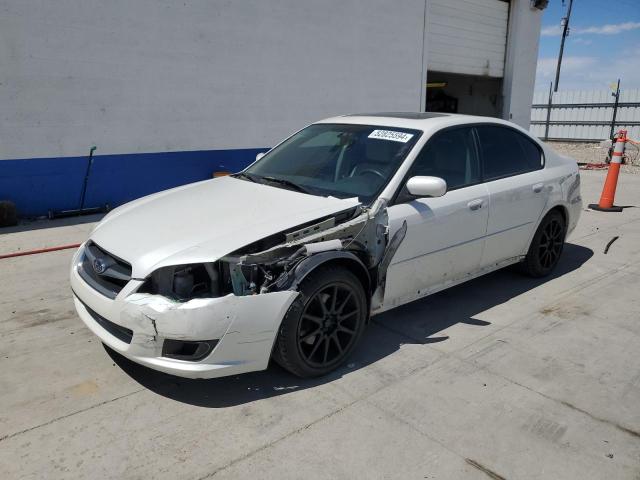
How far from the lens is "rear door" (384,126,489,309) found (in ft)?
12.0

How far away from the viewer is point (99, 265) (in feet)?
10.4

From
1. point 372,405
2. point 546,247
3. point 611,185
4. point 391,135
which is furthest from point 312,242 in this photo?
point 611,185

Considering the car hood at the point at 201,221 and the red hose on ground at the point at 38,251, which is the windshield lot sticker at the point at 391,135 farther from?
the red hose on ground at the point at 38,251

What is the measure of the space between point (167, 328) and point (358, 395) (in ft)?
3.89

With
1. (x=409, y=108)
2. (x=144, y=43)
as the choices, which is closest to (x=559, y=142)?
(x=409, y=108)

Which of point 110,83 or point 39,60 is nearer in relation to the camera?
point 39,60

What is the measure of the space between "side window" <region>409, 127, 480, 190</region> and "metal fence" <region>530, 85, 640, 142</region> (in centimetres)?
2252

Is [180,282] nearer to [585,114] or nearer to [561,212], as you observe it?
[561,212]

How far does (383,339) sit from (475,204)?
127 centimetres

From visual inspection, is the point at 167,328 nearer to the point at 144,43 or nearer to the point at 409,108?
the point at 144,43

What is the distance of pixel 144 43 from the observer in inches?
320

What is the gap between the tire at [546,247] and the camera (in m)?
4.99

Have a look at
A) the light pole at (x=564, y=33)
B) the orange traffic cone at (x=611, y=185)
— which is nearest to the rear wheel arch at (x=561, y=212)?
the orange traffic cone at (x=611, y=185)

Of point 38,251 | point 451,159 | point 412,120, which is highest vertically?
point 412,120
